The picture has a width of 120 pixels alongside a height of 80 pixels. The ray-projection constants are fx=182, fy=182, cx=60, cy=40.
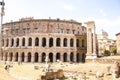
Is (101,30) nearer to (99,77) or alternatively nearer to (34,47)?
(34,47)

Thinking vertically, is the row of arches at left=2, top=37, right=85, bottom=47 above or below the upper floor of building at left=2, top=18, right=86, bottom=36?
below

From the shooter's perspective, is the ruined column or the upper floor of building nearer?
the ruined column

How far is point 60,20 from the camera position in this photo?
6519cm

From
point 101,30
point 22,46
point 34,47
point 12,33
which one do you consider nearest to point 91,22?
point 34,47

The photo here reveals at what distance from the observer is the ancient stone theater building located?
200 ft

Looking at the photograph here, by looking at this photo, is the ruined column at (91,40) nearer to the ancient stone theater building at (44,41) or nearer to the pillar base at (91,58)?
the pillar base at (91,58)

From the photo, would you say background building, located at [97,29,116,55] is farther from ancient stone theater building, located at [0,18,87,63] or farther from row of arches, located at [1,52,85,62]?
row of arches, located at [1,52,85,62]

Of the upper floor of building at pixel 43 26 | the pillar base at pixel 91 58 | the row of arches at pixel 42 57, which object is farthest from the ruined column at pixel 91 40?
the upper floor of building at pixel 43 26

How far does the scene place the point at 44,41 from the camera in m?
64.8

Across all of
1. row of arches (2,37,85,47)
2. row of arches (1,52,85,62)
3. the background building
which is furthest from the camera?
the background building

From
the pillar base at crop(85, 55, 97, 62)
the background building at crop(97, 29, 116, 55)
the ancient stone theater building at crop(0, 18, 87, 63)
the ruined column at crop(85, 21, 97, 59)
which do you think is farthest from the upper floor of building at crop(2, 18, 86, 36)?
the background building at crop(97, 29, 116, 55)

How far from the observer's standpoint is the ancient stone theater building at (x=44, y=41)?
60938mm

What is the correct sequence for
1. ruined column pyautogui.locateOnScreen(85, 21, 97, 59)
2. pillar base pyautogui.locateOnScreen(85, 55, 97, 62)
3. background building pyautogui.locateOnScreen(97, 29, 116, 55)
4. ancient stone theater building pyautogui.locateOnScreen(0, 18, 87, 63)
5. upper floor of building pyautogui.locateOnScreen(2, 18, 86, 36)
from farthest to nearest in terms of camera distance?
background building pyautogui.locateOnScreen(97, 29, 116, 55)
upper floor of building pyautogui.locateOnScreen(2, 18, 86, 36)
ancient stone theater building pyautogui.locateOnScreen(0, 18, 87, 63)
ruined column pyautogui.locateOnScreen(85, 21, 97, 59)
pillar base pyautogui.locateOnScreen(85, 55, 97, 62)

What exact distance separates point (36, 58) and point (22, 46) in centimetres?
646
